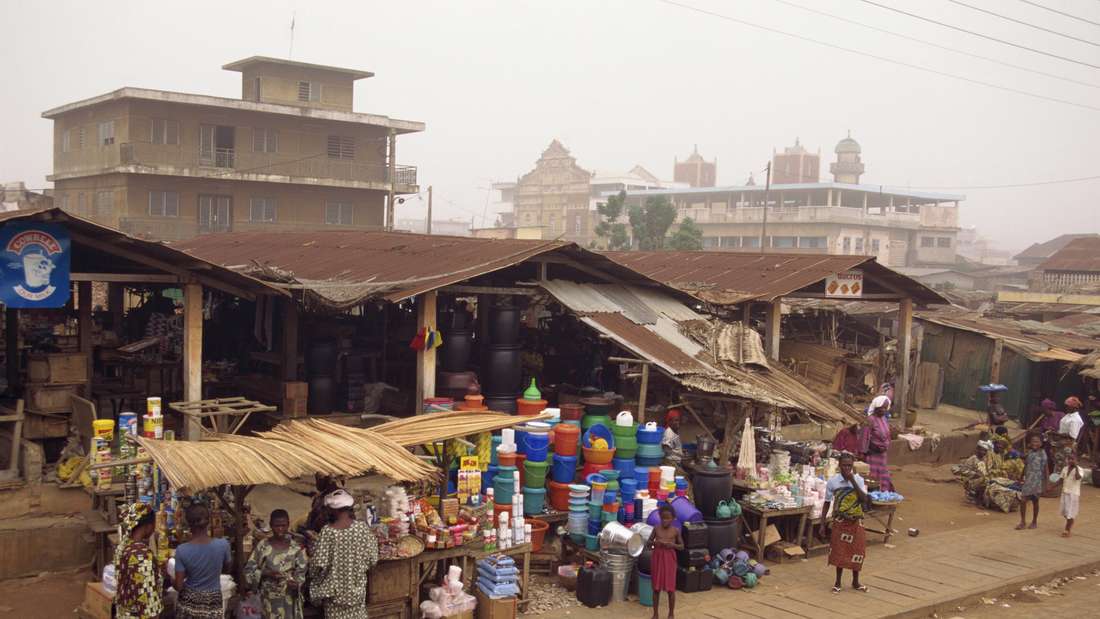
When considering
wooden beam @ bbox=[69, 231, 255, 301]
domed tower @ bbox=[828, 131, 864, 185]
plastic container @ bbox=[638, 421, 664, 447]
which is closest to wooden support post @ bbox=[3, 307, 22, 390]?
wooden beam @ bbox=[69, 231, 255, 301]

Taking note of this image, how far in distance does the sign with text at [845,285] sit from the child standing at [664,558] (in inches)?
364

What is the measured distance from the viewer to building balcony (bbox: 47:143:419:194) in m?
33.9

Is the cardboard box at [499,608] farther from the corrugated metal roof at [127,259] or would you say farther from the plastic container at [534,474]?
the corrugated metal roof at [127,259]

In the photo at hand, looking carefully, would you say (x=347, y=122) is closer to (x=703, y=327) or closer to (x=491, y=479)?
(x=703, y=327)

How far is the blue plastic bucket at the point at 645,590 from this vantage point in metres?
9.81

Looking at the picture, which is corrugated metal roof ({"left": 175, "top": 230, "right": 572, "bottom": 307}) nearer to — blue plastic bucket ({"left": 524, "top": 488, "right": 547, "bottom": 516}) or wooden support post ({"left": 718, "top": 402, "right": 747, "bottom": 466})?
blue plastic bucket ({"left": 524, "top": 488, "right": 547, "bottom": 516})

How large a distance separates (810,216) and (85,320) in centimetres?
4589

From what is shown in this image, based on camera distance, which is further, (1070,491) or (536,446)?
(1070,491)

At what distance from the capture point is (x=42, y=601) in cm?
891

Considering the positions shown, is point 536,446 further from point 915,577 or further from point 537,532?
point 915,577

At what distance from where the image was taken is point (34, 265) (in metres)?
10.4

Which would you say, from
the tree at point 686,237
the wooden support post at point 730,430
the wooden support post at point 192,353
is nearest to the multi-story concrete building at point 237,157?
the tree at point 686,237

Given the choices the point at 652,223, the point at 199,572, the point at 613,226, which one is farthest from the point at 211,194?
the point at 199,572

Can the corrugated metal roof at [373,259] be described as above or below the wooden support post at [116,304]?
above
